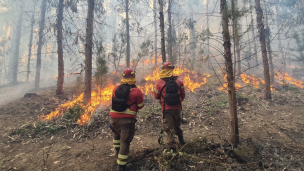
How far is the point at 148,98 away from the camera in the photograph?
10.3 m

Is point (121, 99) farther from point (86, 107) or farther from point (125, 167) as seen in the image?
point (86, 107)

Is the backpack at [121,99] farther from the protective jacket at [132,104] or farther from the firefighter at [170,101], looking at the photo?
the firefighter at [170,101]

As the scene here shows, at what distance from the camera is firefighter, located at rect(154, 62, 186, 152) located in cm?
407

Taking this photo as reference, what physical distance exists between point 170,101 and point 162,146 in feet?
4.85

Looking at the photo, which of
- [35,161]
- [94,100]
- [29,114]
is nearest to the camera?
[35,161]

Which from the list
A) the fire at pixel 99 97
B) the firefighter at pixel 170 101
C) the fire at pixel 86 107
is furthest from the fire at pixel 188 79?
the firefighter at pixel 170 101

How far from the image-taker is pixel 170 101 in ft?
13.3

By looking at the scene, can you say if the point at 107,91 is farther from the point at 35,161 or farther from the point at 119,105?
the point at 119,105

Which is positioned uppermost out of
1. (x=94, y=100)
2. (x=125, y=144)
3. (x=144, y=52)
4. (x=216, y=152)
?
(x=144, y=52)

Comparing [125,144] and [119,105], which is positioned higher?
[119,105]

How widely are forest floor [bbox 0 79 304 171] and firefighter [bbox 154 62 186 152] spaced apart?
488 millimetres

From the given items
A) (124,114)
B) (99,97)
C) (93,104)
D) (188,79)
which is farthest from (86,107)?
(188,79)

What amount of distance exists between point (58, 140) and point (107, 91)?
182 inches

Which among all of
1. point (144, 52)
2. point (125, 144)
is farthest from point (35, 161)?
point (144, 52)
